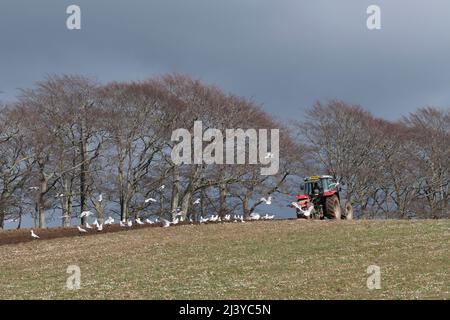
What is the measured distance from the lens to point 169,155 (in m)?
50.6

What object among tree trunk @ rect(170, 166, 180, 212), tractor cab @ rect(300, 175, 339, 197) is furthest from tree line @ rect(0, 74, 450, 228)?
tractor cab @ rect(300, 175, 339, 197)

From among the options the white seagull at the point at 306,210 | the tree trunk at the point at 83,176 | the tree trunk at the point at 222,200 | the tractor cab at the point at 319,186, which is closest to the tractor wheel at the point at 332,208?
the tractor cab at the point at 319,186

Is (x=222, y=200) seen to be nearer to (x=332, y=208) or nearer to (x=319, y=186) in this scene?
(x=319, y=186)

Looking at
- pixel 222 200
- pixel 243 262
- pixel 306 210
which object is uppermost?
pixel 222 200

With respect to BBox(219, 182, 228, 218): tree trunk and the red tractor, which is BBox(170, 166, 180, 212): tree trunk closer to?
BBox(219, 182, 228, 218): tree trunk

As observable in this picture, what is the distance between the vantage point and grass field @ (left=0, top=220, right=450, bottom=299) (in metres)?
16.5

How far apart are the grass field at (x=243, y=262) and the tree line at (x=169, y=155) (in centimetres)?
1641

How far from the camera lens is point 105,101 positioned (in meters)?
48.7

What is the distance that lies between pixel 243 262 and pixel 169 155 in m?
29.6

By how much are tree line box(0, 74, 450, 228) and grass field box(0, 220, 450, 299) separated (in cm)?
1641

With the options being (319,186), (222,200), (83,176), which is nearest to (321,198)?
(319,186)

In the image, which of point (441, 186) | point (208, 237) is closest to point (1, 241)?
point (208, 237)

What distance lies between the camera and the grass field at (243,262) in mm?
16516
